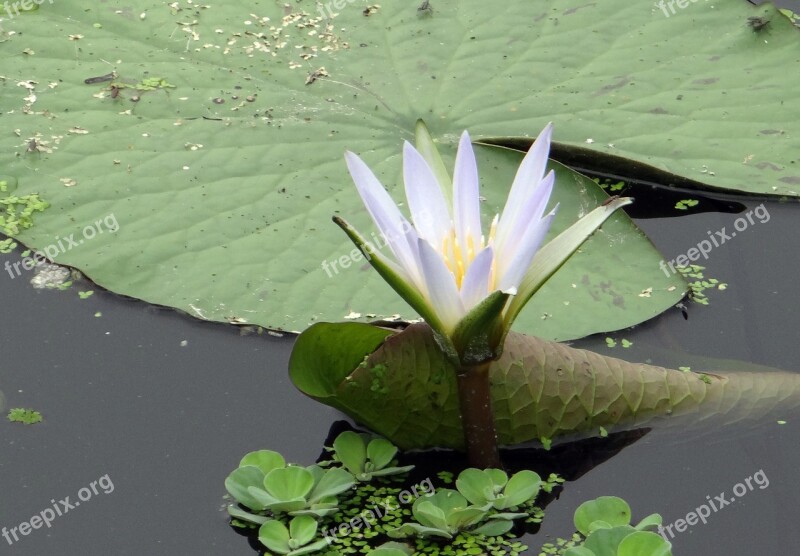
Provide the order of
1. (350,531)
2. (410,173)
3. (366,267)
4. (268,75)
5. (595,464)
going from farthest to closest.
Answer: (268,75) → (366,267) → (595,464) → (350,531) → (410,173)

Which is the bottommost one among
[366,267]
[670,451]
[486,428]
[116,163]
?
[670,451]

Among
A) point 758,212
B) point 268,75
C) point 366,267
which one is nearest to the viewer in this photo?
point 366,267

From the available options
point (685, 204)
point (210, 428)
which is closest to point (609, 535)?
point (210, 428)

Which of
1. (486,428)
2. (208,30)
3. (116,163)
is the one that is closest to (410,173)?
(486,428)

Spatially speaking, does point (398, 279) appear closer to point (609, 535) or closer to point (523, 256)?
point (523, 256)

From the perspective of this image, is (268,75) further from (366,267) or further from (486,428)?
(486,428)

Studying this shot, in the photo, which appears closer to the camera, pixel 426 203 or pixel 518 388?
pixel 426 203
